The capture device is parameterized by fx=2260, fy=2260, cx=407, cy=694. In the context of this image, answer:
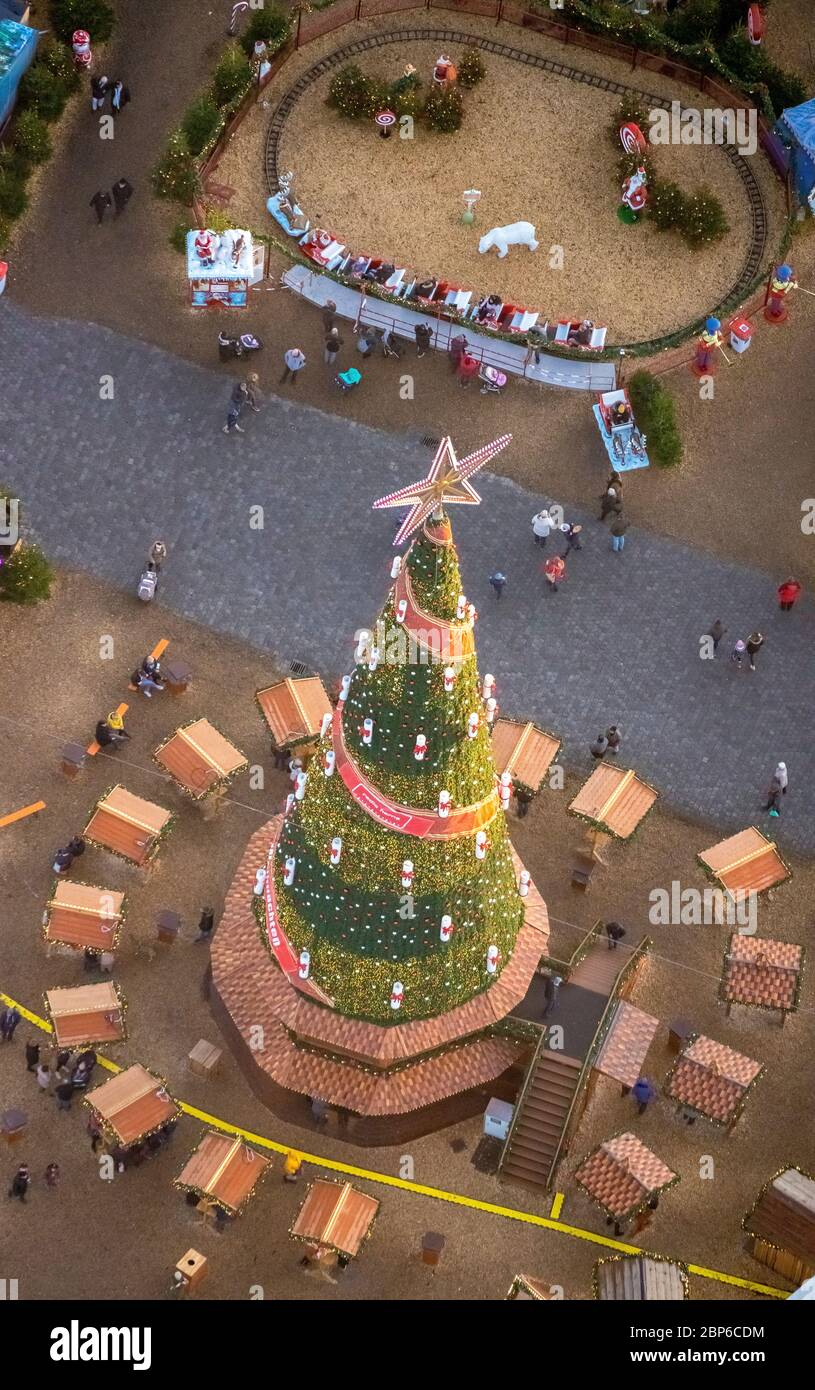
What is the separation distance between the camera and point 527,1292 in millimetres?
50250

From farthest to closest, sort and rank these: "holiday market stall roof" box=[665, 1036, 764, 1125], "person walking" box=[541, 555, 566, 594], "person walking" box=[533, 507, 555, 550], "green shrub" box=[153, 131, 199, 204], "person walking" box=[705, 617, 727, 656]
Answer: "green shrub" box=[153, 131, 199, 204], "person walking" box=[533, 507, 555, 550], "person walking" box=[541, 555, 566, 594], "person walking" box=[705, 617, 727, 656], "holiday market stall roof" box=[665, 1036, 764, 1125]

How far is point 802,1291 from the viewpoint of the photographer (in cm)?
4784

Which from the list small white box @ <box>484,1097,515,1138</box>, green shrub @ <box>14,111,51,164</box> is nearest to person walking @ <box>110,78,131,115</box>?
green shrub @ <box>14,111,51,164</box>

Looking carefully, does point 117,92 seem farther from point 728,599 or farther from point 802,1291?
point 802,1291

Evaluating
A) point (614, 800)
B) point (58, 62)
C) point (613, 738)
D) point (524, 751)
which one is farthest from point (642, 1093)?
point (58, 62)

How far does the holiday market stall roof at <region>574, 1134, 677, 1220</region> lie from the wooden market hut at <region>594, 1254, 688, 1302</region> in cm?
168

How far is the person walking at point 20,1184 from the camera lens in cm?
5231

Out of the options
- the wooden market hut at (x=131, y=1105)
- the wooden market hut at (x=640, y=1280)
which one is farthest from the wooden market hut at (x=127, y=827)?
the wooden market hut at (x=640, y=1280)

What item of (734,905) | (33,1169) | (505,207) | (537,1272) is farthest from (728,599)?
(33,1169)

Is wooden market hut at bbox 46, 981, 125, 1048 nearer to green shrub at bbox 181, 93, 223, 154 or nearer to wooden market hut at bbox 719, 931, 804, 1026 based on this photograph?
wooden market hut at bbox 719, 931, 804, 1026

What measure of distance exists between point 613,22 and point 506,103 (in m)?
4.31

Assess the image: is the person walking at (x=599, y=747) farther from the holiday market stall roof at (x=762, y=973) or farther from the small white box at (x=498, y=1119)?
the small white box at (x=498, y=1119)

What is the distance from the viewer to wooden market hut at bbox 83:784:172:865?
56688mm

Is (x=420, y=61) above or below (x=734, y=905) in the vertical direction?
above
